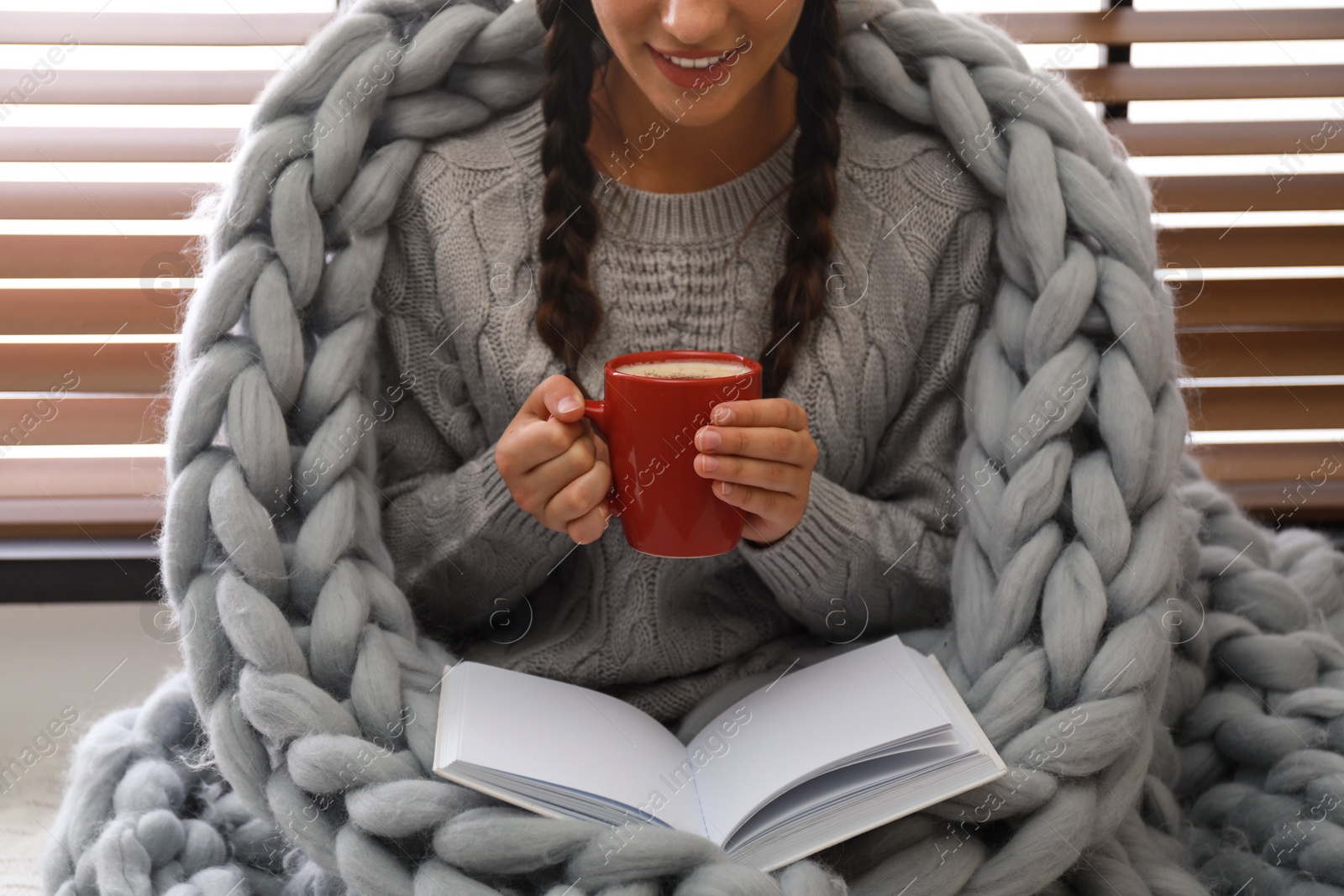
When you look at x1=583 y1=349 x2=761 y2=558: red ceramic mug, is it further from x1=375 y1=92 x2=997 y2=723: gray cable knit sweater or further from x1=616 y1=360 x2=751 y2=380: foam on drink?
x1=375 y1=92 x2=997 y2=723: gray cable knit sweater

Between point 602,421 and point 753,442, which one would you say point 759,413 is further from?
point 602,421

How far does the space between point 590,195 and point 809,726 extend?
21.7 inches

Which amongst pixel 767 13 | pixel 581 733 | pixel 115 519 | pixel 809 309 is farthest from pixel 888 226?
pixel 115 519

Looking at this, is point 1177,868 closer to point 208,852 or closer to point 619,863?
point 619,863

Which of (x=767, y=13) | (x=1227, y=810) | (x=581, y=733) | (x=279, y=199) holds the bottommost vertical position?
(x=1227, y=810)

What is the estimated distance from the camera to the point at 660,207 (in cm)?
110

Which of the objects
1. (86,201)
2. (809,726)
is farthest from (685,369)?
(86,201)

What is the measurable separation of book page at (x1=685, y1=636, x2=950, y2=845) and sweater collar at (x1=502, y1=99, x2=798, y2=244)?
0.44 m

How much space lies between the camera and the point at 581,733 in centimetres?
90

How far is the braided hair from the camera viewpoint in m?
1.06

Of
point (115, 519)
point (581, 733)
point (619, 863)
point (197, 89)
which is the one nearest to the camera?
point (619, 863)

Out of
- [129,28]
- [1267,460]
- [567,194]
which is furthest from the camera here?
[1267,460]

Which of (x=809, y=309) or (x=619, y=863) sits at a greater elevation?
(x=809, y=309)

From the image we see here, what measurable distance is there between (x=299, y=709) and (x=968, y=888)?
1.74ft
